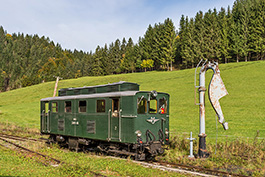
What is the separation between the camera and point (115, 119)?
1182cm

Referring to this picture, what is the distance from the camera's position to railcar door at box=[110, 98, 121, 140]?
11649 mm

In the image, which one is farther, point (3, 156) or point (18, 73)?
point (18, 73)

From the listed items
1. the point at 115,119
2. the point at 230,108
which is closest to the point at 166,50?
the point at 230,108

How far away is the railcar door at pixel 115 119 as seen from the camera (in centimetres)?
1165

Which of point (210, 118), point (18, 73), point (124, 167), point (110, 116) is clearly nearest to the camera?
point (124, 167)

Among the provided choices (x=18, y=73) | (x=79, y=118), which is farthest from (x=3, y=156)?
(x=18, y=73)

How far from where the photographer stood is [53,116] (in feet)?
53.0

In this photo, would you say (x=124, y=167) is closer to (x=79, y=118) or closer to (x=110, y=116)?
(x=110, y=116)

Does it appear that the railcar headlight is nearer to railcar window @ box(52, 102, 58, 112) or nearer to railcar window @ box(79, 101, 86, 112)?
railcar window @ box(79, 101, 86, 112)

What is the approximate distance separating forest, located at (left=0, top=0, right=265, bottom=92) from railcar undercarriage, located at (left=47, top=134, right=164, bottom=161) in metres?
42.5

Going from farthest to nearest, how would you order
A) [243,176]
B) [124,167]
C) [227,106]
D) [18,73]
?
1. [18,73]
2. [227,106]
3. [124,167]
4. [243,176]

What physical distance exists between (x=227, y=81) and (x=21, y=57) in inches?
4373

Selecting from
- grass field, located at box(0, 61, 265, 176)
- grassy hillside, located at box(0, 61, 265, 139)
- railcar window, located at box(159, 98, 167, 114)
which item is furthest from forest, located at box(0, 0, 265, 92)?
railcar window, located at box(159, 98, 167, 114)

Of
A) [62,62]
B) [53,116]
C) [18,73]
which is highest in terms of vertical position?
[62,62]
